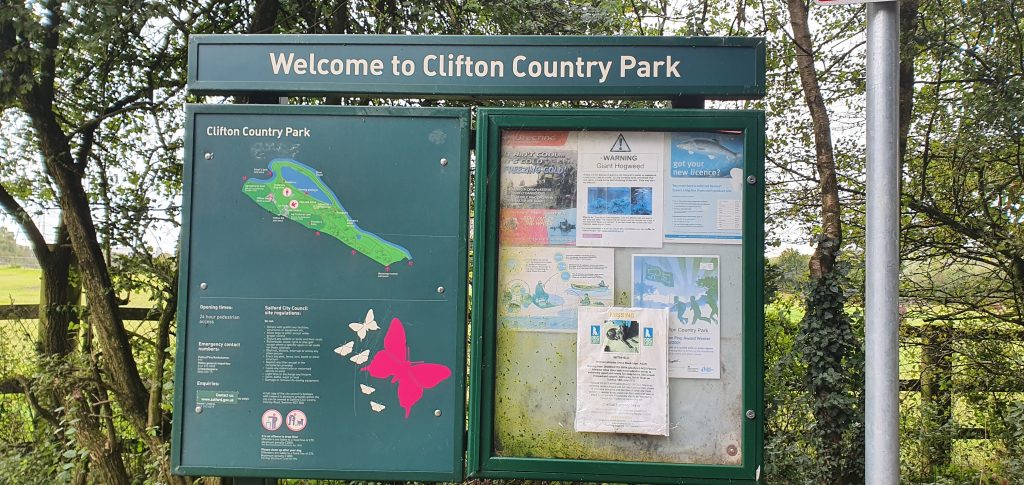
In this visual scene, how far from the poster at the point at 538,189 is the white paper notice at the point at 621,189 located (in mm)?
50

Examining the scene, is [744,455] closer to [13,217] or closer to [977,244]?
[977,244]

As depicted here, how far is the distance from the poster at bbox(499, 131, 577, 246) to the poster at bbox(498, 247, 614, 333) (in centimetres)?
6

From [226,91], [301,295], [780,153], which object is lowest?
[301,295]

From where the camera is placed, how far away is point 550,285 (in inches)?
106

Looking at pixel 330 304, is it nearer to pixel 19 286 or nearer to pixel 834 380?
pixel 834 380

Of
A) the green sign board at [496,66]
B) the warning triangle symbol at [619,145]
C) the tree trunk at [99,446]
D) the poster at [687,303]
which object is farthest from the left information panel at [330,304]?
the tree trunk at [99,446]

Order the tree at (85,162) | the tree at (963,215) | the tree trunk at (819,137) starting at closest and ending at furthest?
1. the tree at (85,162)
2. the tree trunk at (819,137)
3. the tree at (963,215)

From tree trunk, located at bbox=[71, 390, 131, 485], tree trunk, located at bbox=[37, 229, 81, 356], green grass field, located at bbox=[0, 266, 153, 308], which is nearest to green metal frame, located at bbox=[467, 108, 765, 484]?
tree trunk, located at bbox=[71, 390, 131, 485]

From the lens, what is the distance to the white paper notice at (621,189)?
106 inches

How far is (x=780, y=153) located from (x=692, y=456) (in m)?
4.29

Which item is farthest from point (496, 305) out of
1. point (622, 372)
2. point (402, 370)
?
point (622, 372)

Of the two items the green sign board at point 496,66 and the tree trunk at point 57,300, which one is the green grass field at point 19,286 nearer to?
the tree trunk at point 57,300

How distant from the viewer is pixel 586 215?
2697 millimetres

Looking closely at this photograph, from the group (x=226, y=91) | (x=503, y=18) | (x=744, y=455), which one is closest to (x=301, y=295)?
(x=226, y=91)
